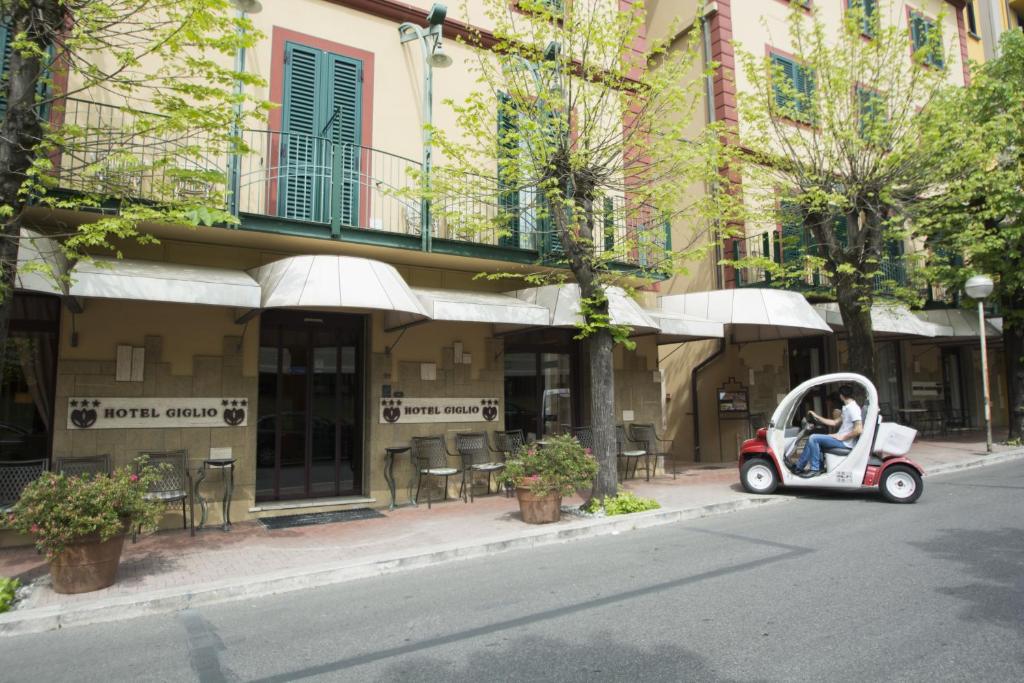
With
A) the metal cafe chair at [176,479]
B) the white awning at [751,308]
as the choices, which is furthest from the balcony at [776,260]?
the metal cafe chair at [176,479]

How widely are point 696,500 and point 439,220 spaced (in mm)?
6034

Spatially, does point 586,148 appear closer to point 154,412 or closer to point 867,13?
point 154,412

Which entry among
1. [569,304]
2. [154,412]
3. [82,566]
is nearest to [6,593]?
[82,566]

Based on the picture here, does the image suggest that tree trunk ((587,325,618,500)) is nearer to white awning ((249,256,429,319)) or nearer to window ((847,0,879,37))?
white awning ((249,256,429,319))

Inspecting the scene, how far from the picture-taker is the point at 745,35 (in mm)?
16641

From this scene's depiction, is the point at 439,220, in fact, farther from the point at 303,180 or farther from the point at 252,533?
the point at 252,533

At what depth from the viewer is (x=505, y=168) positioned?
912 cm

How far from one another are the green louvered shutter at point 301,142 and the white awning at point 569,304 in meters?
3.59

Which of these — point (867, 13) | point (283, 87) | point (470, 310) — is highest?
point (867, 13)

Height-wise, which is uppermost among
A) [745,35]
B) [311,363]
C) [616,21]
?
[745,35]

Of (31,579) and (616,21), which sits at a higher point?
(616,21)

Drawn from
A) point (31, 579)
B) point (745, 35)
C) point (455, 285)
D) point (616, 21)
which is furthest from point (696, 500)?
point (745, 35)

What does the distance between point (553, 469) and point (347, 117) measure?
653 centimetres

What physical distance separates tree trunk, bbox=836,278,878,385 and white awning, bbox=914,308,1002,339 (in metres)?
5.17
